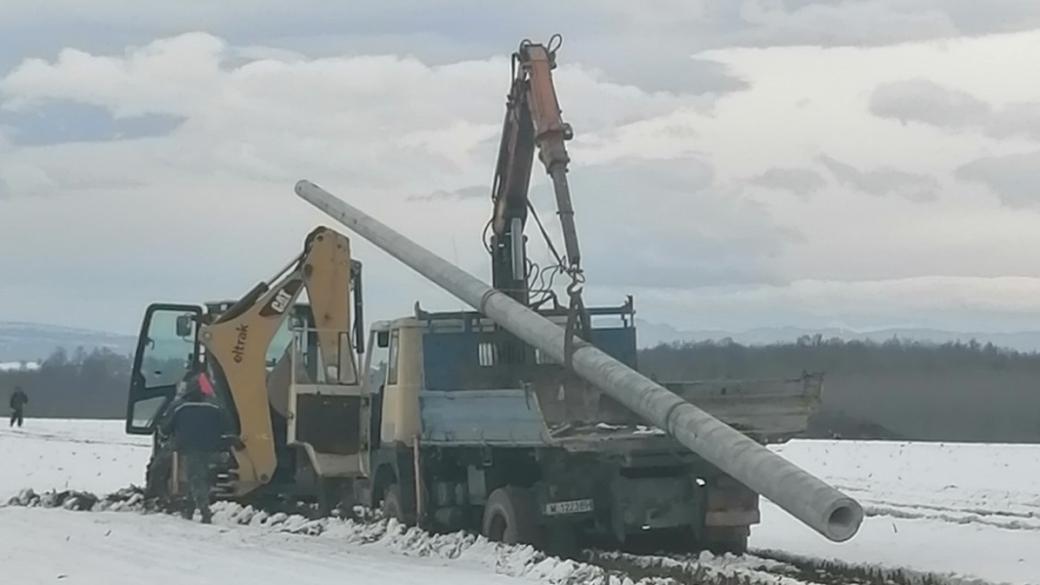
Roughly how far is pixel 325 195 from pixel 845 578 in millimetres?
10546

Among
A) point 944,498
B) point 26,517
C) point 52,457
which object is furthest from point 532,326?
point 52,457

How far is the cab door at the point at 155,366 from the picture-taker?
22016 millimetres

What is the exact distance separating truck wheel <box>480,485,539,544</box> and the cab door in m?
6.83

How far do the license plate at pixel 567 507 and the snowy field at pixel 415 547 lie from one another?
0.55 metres

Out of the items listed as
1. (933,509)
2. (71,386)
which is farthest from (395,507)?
(71,386)

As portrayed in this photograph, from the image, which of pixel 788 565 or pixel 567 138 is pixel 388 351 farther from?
pixel 788 565

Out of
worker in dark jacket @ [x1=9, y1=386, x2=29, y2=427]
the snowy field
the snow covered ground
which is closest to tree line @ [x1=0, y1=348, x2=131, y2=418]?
worker in dark jacket @ [x1=9, y1=386, x2=29, y2=427]

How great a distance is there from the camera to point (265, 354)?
20.0m

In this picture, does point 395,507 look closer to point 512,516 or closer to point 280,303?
point 512,516

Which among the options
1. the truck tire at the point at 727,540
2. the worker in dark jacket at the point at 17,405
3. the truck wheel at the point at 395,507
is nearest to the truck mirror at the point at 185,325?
the truck wheel at the point at 395,507

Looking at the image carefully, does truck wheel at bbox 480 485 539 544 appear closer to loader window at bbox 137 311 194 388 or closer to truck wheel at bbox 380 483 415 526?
truck wheel at bbox 380 483 415 526

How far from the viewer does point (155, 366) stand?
72.7 feet

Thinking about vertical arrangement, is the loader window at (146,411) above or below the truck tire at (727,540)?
above

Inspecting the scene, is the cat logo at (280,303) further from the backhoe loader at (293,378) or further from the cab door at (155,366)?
the cab door at (155,366)
